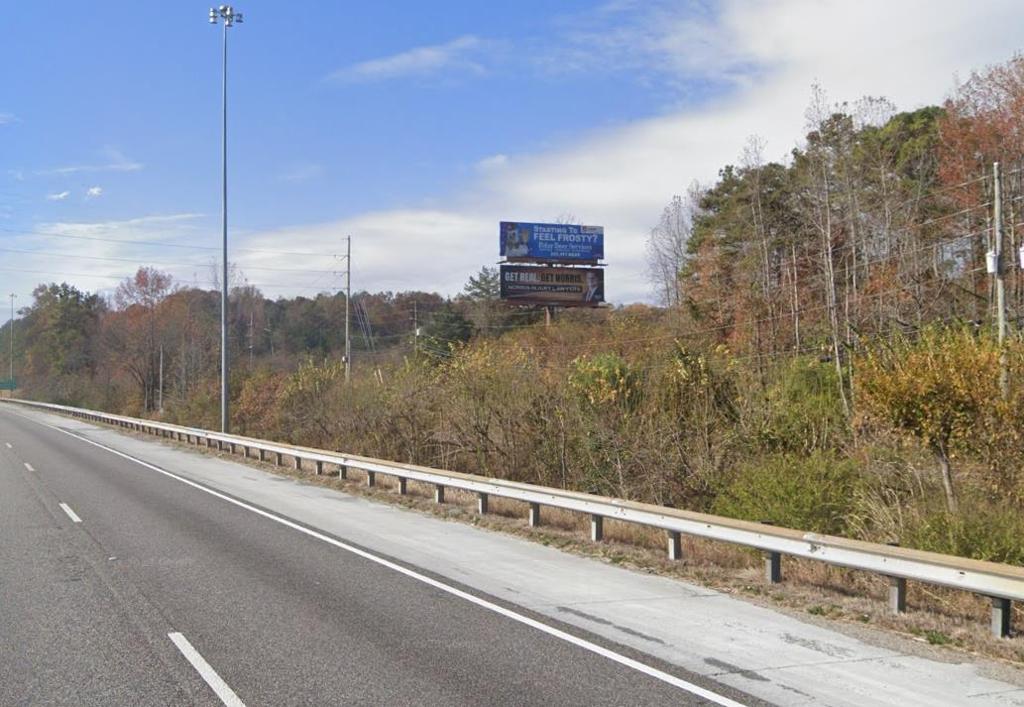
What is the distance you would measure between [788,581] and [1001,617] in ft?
8.95

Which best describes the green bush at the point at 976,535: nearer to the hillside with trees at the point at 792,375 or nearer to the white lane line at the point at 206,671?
the hillside with trees at the point at 792,375

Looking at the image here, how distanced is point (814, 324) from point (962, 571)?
99.6ft

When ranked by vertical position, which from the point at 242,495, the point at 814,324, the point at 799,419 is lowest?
the point at 242,495

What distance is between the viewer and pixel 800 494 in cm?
1359

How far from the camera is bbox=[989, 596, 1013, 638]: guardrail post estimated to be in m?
7.52

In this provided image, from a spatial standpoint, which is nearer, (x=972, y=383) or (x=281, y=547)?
(x=972, y=383)

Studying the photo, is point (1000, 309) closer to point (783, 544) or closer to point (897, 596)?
point (783, 544)

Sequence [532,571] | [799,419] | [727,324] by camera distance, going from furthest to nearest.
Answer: [727,324] < [799,419] < [532,571]

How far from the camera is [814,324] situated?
121 feet

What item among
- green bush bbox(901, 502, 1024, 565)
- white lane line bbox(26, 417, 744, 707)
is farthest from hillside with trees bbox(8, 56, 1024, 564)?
white lane line bbox(26, 417, 744, 707)

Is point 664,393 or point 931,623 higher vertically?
point 664,393

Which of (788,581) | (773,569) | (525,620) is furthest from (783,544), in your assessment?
(525,620)

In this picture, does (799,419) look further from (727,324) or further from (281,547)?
(727,324)

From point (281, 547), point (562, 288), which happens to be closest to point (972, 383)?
point (281, 547)
